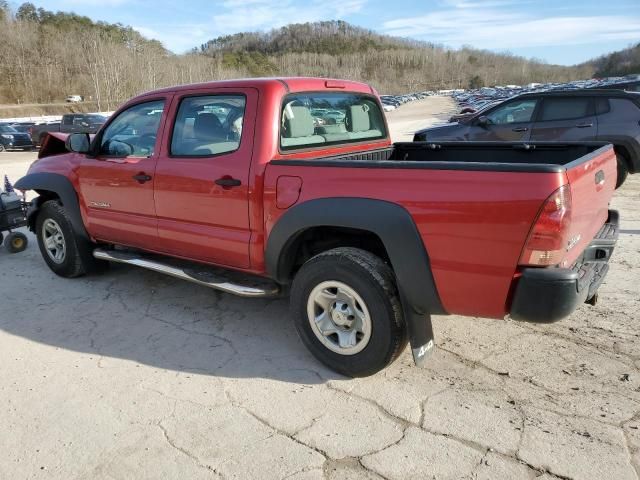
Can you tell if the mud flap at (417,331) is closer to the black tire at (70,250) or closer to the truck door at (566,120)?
the black tire at (70,250)

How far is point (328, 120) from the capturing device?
4129 mm

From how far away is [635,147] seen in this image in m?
8.28

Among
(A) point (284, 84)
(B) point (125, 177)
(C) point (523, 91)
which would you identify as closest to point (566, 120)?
(A) point (284, 84)

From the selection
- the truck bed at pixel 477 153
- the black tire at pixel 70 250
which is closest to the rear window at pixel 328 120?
the truck bed at pixel 477 153

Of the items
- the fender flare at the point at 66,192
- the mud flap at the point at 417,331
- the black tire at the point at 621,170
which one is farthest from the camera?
the black tire at the point at 621,170

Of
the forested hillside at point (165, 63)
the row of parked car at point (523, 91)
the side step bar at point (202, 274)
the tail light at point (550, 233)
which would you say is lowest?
the side step bar at point (202, 274)

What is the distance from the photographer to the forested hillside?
86.1 m

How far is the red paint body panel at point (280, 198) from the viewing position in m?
2.60

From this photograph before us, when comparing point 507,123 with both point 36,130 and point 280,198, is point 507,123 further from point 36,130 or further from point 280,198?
point 36,130

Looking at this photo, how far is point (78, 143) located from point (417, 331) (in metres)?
3.48

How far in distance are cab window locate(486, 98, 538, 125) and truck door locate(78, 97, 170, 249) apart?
6.92 m

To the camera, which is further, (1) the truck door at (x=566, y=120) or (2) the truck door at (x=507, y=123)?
(2) the truck door at (x=507, y=123)

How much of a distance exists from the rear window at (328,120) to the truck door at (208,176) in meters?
0.30

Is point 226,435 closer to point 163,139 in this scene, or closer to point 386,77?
point 163,139
